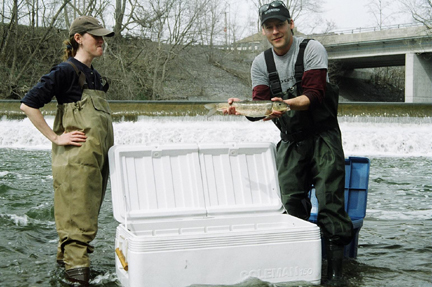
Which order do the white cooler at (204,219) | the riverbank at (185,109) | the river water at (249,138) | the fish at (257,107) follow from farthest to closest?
the riverbank at (185,109) < the river water at (249,138) < the fish at (257,107) < the white cooler at (204,219)

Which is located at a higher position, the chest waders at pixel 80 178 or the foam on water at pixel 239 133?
the chest waders at pixel 80 178

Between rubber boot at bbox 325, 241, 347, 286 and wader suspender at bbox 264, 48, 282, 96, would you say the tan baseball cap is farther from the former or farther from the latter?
rubber boot at bbox 325, 241, 347, 286

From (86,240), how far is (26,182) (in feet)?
21.6

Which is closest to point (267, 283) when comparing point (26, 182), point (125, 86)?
point (26, 182)

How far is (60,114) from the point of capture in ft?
12.1

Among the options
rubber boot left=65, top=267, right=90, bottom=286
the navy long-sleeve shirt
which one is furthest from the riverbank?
rubber boot left=65, top=267, right=90, bottom=286

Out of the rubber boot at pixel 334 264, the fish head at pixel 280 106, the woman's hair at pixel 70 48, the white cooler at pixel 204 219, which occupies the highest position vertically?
the woman's hair at pixel 70 48

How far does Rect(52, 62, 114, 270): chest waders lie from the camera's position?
353 cm

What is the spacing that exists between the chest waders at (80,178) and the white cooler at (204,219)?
0.14 meters

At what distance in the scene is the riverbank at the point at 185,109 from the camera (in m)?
18.1

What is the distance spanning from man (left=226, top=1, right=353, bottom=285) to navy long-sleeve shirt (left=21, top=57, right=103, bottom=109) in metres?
1.03

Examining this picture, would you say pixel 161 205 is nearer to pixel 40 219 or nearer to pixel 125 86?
pixel 40 219

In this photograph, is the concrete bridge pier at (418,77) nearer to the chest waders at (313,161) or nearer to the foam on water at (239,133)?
the foam on water at (239,133)

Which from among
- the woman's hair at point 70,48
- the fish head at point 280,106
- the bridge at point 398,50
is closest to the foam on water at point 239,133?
the woman's hair at point 70,48
